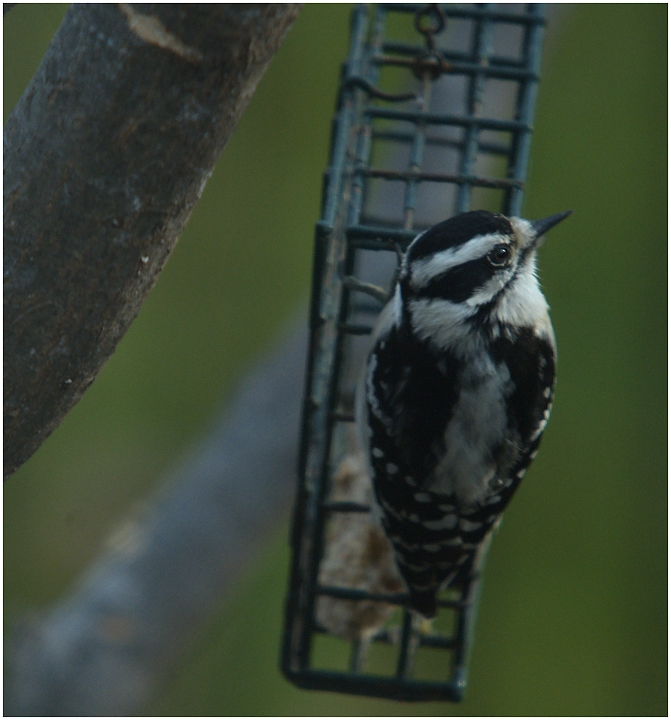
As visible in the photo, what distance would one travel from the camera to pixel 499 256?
1.79 m

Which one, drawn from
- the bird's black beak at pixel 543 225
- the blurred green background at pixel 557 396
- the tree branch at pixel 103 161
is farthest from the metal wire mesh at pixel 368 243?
the blurred green background at pixel 557 396

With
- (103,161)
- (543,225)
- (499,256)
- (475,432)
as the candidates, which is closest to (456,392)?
(475,432)

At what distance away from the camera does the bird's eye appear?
177cm

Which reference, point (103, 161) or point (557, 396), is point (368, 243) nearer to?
point (103, 161)

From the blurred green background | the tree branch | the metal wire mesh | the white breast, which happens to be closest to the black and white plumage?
the white breast

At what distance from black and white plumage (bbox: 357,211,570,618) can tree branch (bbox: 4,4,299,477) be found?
27.1 inches

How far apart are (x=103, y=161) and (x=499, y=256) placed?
0.94m

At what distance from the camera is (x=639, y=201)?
367 centimetres

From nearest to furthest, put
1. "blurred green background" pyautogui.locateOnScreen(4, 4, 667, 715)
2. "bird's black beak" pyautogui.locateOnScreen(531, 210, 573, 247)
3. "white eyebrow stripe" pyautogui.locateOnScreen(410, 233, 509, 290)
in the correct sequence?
"white eyebrow stripe" pyautogui.locateOnScreen(410, 233, 509, 290) → "bird's black beak" pyautogui.locateOnScreen(531, 210, 573, 247) → "blurred green background" pyautogui.locateOnScreen(4, 4, 667, 715)

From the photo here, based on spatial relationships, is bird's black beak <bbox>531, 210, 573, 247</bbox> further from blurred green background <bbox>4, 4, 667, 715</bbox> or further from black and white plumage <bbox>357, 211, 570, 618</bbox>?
blurred green background <bbox>4, 4, 667, 715</bbox>

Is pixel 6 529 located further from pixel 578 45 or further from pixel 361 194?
pixel 578 45

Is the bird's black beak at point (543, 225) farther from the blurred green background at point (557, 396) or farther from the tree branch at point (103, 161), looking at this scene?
the blurred green background at point (557, 396)

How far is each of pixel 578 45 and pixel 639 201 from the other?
0.82 metres

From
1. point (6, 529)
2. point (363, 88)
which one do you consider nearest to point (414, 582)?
point (363, 88)
